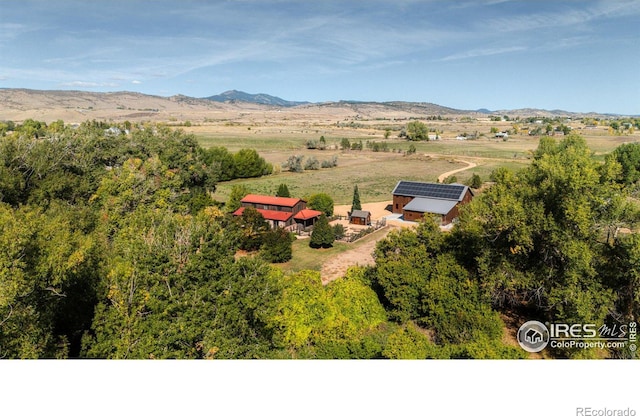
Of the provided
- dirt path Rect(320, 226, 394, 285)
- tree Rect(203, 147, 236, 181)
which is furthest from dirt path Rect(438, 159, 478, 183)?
tree Rect(203, 147, 236, 181)

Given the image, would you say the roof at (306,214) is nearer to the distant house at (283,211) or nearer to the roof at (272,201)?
the distant house at (283,211)

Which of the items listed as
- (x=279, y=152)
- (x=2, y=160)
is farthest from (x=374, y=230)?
(x=279, y=152)

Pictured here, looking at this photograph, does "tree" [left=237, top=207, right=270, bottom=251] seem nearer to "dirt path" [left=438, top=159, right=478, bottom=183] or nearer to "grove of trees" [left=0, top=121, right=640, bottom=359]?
"grove of trees" [left=0, top=121, right=640, bottom=359]

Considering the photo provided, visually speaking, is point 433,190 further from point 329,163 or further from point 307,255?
point 329,163

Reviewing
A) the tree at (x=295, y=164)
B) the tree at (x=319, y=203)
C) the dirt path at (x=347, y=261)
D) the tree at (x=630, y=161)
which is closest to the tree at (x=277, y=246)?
the dirt path at (x=347, y=261)

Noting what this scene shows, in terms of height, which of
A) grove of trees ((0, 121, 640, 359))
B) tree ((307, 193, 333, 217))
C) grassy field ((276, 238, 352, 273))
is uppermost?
grove of trees ((0, 121, 640, 359))

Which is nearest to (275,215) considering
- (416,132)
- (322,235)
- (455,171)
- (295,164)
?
(322,235)
